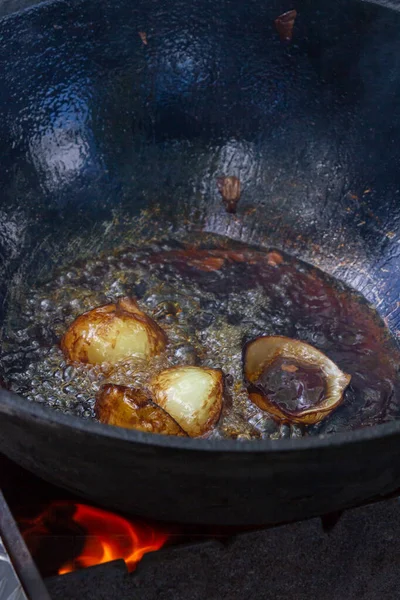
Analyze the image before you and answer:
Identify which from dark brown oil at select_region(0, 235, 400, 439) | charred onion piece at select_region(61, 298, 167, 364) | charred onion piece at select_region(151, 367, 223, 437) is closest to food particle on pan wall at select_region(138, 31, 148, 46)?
dark brown oil at select_region(0, 235, 400, 439)

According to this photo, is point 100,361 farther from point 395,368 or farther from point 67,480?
point 395,368

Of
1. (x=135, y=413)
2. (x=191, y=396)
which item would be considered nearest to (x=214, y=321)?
(x=191, y=396)

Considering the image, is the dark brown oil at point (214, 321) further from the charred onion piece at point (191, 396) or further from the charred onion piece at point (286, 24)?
the charred onion piece at point (286, 24)

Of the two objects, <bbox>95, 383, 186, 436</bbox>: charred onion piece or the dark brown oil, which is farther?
the dark brown oil

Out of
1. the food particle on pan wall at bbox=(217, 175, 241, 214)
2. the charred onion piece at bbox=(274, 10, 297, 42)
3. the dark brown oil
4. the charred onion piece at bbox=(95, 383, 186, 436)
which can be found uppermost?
the charred onion piece at bbox=(274, 10, 297, 42)

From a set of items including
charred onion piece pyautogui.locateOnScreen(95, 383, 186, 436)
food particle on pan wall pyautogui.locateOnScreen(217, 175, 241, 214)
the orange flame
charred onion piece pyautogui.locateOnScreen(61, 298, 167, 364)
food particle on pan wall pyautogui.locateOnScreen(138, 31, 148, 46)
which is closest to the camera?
charred onion piece pyautogui.locateOnScreen(95, 383, 186, 436)

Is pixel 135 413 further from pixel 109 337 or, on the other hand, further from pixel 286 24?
pixel 286 24

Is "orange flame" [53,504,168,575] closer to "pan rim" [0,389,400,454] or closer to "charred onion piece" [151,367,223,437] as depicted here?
"charred onion piece" [151,367,223,437]
